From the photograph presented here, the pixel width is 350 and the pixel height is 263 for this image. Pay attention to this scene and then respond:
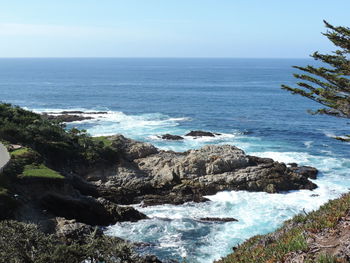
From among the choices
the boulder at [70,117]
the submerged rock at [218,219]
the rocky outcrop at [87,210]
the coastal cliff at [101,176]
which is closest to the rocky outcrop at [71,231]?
the coastal cliff at [101,176]

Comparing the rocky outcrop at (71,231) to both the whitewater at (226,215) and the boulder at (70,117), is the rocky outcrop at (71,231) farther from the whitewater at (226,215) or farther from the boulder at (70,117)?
the boulder at (70,117)

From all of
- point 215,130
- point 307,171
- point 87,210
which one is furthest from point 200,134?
point 87,210

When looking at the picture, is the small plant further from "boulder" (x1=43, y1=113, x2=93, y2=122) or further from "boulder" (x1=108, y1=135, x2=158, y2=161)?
"boulder" (x1=43, y1=113, x2=93, y2=122)

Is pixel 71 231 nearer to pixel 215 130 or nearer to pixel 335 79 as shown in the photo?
pixel 335 79

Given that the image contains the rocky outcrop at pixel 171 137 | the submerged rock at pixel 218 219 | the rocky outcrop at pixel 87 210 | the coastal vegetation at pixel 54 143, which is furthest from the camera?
the rocky outcrop at pixel 171 137

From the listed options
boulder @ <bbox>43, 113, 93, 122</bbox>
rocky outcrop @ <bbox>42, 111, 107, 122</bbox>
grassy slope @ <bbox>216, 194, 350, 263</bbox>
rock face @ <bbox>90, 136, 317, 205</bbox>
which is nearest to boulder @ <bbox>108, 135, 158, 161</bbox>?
rock face @ <bbox>90, 136, 317, 205</bbox>

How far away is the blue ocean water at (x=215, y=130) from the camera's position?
29.4 m

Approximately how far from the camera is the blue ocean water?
29422mm

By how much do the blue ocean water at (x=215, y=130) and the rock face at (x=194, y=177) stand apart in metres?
1.35

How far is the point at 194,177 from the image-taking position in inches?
1555

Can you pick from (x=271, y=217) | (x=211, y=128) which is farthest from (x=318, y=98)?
(x=211, y=128)

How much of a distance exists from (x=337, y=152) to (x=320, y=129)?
14.0m

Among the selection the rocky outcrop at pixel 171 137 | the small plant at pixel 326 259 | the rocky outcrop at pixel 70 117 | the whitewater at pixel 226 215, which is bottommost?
the whitewater at pixel 226 215

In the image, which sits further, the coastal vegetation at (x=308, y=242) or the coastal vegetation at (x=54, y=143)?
the coastal vegetation at (x=54, y=143)
